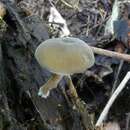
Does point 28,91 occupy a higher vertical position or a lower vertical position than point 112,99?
higher

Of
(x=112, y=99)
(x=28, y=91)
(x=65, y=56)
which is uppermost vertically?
(x=65, y=56)

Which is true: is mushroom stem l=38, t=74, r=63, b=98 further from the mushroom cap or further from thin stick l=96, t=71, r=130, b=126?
thin stick l=96, t=71, r=130, b=126

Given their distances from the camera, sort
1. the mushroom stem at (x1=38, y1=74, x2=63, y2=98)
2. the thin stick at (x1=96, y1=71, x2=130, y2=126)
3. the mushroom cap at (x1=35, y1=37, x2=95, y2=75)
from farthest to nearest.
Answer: the thin stick at (x1=96, y1=71, x2=130, y2=126) → the mushroom stem at (x1=38, y1=74, x2=63, y2=98) → the mushroom cap at (x1=35, y1=37, x2=95, y2=75)

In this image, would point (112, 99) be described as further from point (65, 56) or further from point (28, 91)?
point (65, 56)

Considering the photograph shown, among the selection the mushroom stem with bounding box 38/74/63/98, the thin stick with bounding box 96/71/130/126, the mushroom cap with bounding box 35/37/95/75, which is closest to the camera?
the mushroom cap with bounding box 35/37/95/75

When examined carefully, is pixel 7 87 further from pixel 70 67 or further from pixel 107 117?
pixel 107 117

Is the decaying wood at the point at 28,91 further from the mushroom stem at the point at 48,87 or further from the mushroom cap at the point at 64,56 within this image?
the mushroom cap at the point at 64,56

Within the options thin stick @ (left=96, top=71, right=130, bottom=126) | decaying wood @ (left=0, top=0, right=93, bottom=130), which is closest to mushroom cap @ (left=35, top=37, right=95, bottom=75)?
decaying wood @ (left=0, top=0, right=93, bottom=130)

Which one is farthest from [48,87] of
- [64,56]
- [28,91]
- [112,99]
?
[112,99]

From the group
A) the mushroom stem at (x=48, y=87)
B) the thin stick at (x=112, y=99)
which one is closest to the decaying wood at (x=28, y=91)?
the mushroom stem at (x=48, y=87)

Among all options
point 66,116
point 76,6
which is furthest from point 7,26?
point 76,6
